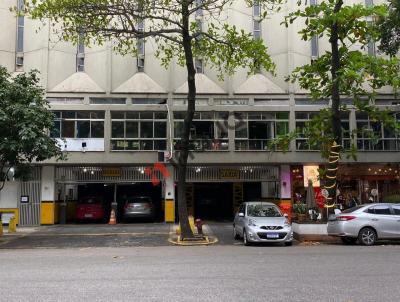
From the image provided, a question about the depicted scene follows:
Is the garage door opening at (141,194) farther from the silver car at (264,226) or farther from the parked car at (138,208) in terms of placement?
the silver car at (264,226)

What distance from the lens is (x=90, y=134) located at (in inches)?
1049

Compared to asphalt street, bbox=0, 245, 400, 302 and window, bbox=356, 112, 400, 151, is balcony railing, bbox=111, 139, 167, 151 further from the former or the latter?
asphalt street, bbox=0, 245, 400, 302

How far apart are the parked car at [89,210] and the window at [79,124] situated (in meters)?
3.83

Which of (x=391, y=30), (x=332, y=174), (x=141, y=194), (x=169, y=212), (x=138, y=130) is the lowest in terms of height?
(x=169, y=212)

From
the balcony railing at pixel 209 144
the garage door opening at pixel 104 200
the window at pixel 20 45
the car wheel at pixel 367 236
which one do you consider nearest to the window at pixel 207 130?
the balcony railing at pixel 209 144

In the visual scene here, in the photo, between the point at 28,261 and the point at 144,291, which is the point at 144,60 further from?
the point at 144,291

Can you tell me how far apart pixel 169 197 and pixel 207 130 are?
4.28m

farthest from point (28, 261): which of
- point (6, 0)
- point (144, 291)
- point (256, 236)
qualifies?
point (6, 0)

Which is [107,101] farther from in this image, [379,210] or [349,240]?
[379,210]

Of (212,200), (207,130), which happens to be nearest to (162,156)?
(207,130)

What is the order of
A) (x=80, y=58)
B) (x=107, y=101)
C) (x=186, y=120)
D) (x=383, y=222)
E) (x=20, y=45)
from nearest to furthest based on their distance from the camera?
(x=383, y=222), (x=186, y=120), (x=20, y=45), (x=107, y=101), (x=80, y=58)

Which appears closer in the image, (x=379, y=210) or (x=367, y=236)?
(x=367, y=236)

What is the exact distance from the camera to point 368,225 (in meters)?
16.6

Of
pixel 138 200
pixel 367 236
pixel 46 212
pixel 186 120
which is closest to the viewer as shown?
pixel 367 236
